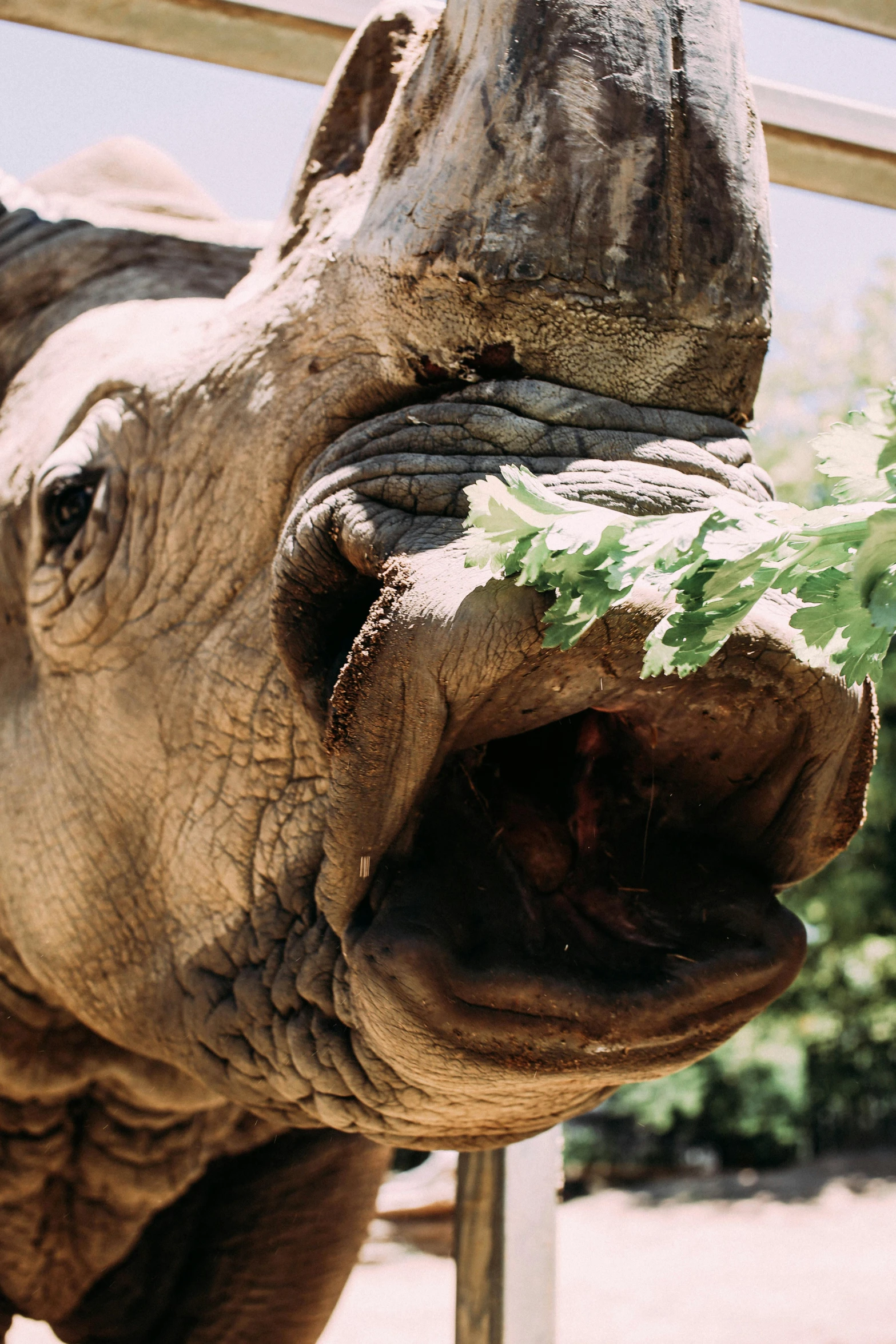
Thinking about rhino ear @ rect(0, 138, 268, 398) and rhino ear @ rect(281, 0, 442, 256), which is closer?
rhino ear @ rect(281, 0, 442, 256)

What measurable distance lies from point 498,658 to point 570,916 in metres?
0.36

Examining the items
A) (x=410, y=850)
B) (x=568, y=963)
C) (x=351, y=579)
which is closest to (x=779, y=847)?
(x=568, y=963)

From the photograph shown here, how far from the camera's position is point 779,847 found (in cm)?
173

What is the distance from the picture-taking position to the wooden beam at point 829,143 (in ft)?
11.4

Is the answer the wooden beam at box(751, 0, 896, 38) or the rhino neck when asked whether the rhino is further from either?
the wooden beam at box(751, 0, 896, 38)

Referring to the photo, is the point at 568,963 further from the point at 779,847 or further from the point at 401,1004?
the point at 779,847

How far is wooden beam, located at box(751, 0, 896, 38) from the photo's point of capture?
10.7 ft

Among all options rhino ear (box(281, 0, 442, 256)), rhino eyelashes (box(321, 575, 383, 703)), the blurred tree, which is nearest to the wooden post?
rhino eyelashes (box(321, 575, 383, 703))

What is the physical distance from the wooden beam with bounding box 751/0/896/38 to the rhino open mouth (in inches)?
78.4

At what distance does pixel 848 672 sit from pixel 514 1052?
2.00 feet

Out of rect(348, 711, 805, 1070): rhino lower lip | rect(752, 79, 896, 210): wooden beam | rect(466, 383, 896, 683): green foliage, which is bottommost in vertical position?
rect(348, 711, 805, 1070): rhino lower lip

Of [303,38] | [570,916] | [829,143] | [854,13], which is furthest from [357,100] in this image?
[829,143]

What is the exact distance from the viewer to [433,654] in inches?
57.7

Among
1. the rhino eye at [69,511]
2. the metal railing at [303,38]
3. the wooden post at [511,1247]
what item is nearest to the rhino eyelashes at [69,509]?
the rhino eye at [69,511]
